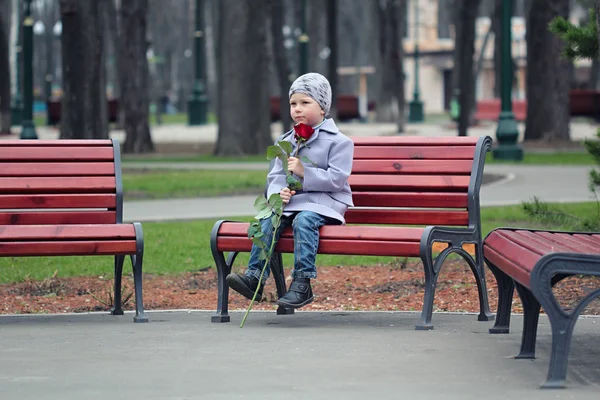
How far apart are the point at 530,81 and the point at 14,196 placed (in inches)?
791

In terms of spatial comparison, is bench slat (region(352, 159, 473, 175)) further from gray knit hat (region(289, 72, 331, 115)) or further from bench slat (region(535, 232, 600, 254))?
bench slat (region(535, 232, 600, 254))

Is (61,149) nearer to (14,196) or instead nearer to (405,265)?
(14,196)

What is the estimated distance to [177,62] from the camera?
89188mm

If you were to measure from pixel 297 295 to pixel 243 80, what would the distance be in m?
16.2

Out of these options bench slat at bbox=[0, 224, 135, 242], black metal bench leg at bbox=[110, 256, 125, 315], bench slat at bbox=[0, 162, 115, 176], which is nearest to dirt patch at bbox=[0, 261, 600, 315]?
black metal bench leg at bbox=[110, 256, 125, 315]

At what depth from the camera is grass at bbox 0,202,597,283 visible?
9.39m

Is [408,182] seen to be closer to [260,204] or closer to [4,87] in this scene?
[260,204]

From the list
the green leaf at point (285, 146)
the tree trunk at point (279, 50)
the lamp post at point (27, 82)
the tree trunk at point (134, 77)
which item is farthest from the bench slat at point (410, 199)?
the tree trunk at point (279, 50)

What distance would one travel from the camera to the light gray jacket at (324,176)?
22.1ft

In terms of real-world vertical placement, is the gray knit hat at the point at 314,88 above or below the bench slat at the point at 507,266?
above

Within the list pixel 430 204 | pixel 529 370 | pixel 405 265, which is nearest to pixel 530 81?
pixel 405 265

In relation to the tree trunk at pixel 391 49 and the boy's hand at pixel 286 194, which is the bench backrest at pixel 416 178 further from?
the tree trunk at pixel 391 49

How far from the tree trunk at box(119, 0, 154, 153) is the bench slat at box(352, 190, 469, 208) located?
1885 cm

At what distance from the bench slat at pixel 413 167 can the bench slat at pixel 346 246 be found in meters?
0.87
